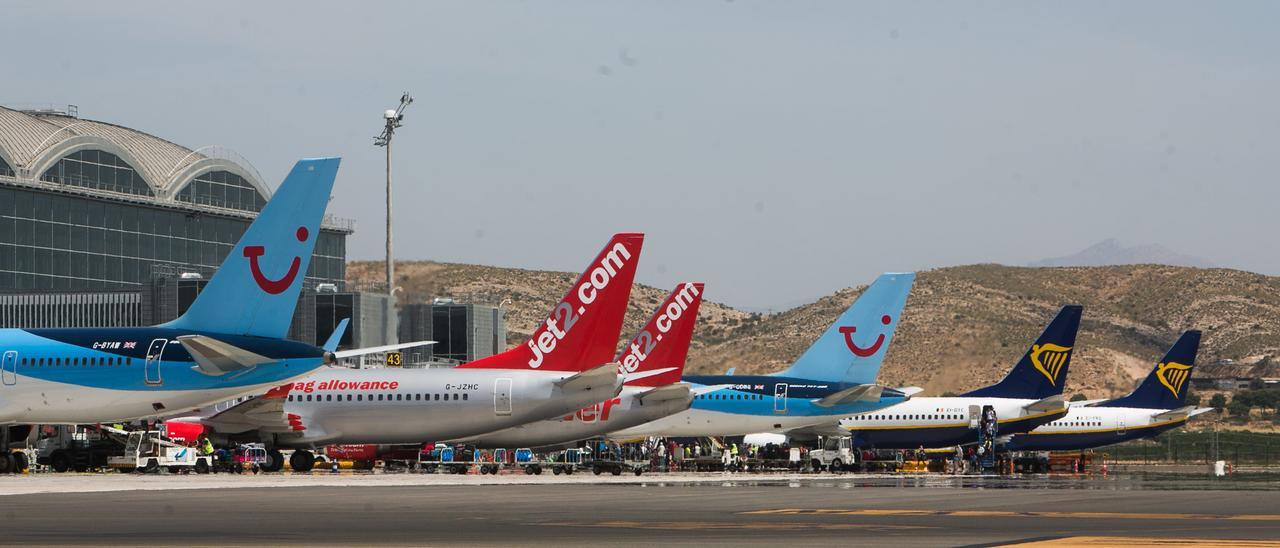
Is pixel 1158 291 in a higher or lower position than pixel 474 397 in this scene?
higher

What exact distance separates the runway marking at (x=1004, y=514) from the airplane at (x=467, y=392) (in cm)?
1790

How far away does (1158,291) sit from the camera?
179625 mm

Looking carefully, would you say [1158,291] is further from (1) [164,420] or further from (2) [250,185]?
(1) [164,420]

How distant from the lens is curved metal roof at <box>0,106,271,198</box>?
9731cm

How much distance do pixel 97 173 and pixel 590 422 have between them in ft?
198

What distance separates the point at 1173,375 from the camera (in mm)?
79562

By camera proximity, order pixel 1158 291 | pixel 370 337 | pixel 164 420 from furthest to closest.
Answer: pixel 1158 291 < pixel 370 337 < pixel 164 420

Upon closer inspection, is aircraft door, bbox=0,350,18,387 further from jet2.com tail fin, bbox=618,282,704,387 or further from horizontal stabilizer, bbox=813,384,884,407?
horizontal stabilizer, bbox=813,384,884,407

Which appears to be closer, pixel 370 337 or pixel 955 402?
pixel 955 402

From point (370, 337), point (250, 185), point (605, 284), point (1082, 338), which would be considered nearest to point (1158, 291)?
point (1082, 338)

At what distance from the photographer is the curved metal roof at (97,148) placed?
97312 millimetres

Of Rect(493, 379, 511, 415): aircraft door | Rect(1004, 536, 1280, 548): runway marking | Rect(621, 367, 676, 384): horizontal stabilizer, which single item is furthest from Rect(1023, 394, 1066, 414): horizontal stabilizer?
Rect(1004, 536, 1280, 548): runway marking

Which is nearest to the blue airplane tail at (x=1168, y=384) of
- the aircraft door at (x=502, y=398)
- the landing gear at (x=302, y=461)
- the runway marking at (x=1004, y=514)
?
the aircraft door at (x=502, y=398)

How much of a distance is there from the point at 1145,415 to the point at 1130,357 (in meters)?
87.1
